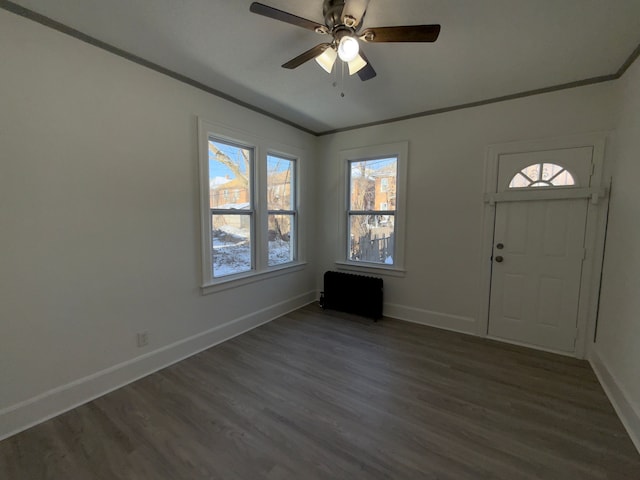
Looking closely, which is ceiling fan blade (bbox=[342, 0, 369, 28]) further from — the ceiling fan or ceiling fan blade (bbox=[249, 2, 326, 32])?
ceiling fan blade (bbox=[249, 2, 326, 32])

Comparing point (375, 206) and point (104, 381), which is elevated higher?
point (375, 206)

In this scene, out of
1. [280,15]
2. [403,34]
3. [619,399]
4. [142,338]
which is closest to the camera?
[280,15]

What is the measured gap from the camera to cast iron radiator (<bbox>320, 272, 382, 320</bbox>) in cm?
355

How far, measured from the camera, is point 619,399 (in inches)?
75.9

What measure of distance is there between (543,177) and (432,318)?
1.90m

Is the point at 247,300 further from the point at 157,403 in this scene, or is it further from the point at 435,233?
the point at 435,233

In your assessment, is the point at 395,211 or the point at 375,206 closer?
the point at 395,211

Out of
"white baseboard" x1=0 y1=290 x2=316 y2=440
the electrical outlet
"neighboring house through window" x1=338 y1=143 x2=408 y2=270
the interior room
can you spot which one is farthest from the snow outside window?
the electrical outlet

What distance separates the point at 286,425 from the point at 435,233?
2.55 meters

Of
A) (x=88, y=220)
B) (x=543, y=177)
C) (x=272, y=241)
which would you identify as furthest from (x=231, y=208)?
(x=543, y=177)

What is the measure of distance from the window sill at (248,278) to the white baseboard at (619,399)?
10.5ft

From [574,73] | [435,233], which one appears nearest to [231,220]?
[435,233]

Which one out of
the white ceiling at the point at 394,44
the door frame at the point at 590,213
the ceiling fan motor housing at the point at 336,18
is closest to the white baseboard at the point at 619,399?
the door frame at the point at 590,213

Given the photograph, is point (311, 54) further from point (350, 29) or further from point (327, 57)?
point (350, 29)
